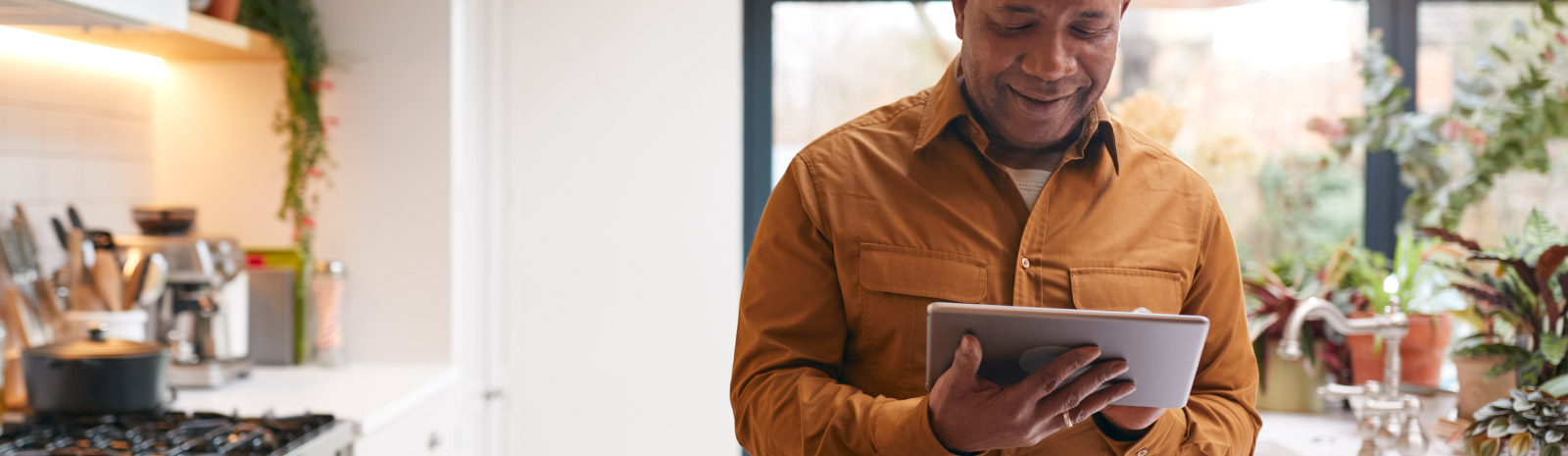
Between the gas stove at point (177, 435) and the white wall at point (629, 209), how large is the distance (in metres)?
1.15

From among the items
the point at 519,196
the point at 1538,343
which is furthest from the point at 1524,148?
the point at 519,196

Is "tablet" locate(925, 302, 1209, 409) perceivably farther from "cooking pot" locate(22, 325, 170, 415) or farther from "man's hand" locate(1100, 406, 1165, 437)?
"cooking pot" locate(22, 325, 170, 415)

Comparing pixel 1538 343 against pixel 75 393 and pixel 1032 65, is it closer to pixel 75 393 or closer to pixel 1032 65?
pixel 1032 65

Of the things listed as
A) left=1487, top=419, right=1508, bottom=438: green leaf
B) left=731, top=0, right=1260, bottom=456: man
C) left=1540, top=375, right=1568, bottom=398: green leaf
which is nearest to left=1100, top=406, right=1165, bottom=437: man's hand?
left=731, top=0, right=1260, bottom=456: man

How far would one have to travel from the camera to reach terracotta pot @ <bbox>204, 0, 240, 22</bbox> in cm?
231

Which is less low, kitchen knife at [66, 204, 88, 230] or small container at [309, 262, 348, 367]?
kitchen knife at [66, 204, 88, 230]

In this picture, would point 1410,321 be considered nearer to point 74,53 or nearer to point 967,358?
point 967,358

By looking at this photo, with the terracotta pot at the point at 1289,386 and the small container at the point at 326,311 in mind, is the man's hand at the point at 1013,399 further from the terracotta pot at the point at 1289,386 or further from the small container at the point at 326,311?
the small container at the point at 326,311

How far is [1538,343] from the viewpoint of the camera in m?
1.96

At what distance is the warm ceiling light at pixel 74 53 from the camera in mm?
2102

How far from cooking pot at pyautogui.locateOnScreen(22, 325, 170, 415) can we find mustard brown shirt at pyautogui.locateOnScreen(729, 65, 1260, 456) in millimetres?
1168

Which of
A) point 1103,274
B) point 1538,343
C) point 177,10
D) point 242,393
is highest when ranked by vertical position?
point 177,10

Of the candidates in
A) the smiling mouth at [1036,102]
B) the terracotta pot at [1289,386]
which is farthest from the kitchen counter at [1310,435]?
the smiling mouth at [1036,102]

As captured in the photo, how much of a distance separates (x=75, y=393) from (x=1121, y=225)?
1.65 metres
